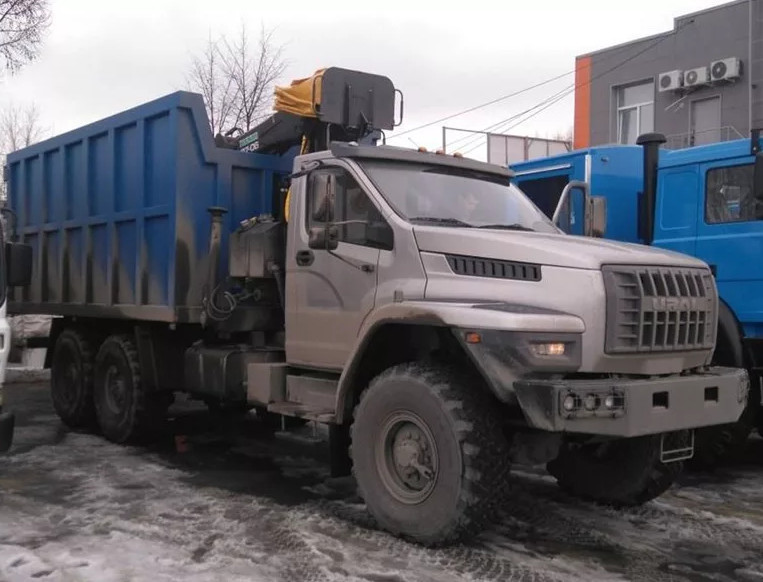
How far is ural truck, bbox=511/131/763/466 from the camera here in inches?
253

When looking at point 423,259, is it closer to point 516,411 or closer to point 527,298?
point 527,298

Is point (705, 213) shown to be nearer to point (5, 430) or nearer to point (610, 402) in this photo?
point (610, 402)

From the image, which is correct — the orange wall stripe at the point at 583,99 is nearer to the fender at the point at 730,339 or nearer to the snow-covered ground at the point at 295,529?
the snow-covered ground at the point at 295,529

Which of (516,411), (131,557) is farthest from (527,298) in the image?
(131,557)

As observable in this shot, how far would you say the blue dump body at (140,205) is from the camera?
718cm

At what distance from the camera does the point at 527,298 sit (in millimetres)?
4652

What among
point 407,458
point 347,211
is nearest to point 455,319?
point 407,458

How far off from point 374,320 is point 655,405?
1748 millimetres

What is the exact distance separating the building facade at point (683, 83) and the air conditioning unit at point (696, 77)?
2 cm

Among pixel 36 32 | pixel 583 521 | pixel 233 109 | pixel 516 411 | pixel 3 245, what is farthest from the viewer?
pixel 233 109

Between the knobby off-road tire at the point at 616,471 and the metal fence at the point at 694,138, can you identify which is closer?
the knobby off-road tire at the point at 616,471

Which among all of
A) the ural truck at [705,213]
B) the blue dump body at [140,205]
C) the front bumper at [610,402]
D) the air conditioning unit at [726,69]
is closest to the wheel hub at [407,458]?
the front bumper at [610,402]

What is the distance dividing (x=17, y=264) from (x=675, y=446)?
4.88 m

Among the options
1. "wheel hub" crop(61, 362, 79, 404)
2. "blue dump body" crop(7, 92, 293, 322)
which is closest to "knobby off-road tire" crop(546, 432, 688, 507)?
"blue dump body" crop(7, 92, 293, 322)
